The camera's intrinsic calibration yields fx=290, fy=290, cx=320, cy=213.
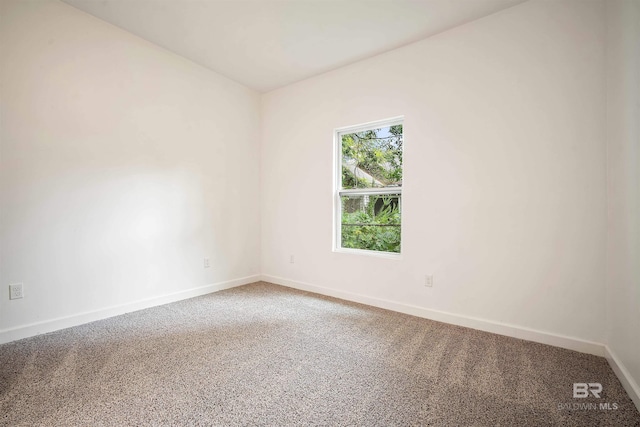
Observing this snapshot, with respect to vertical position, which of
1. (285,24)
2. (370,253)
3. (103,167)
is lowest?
(370,253)

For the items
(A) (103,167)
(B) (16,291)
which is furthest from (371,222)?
(B) (16,291)

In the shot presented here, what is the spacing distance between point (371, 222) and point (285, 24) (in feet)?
7.14

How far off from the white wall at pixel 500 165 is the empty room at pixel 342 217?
0.02 metres

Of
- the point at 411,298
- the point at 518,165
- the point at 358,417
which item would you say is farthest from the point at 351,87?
the point at 358,417

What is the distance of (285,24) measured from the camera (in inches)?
105

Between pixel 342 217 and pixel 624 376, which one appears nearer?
pixel 624 376

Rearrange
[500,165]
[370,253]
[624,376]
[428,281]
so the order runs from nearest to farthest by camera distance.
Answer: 1. [624,376]
2. [500,165]
3. [428,281]
4. [370,253]

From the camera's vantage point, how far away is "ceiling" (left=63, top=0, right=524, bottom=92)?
7.97 ft

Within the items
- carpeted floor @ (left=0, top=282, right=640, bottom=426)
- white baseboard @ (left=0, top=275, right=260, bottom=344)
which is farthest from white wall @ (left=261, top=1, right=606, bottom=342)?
white baseboard @ (left=0, top=275, right=260, bottom=344)

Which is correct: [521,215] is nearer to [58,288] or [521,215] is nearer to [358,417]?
[358,417]

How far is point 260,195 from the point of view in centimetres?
430

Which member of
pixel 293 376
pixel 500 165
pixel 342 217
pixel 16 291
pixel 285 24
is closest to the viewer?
pixel 293 376

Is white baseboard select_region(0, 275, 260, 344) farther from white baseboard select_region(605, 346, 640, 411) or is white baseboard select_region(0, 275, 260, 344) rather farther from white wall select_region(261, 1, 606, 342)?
white baseboard select_region(605, 346, 640, 411)

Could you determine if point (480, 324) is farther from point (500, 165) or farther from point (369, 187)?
point (369, 187)
